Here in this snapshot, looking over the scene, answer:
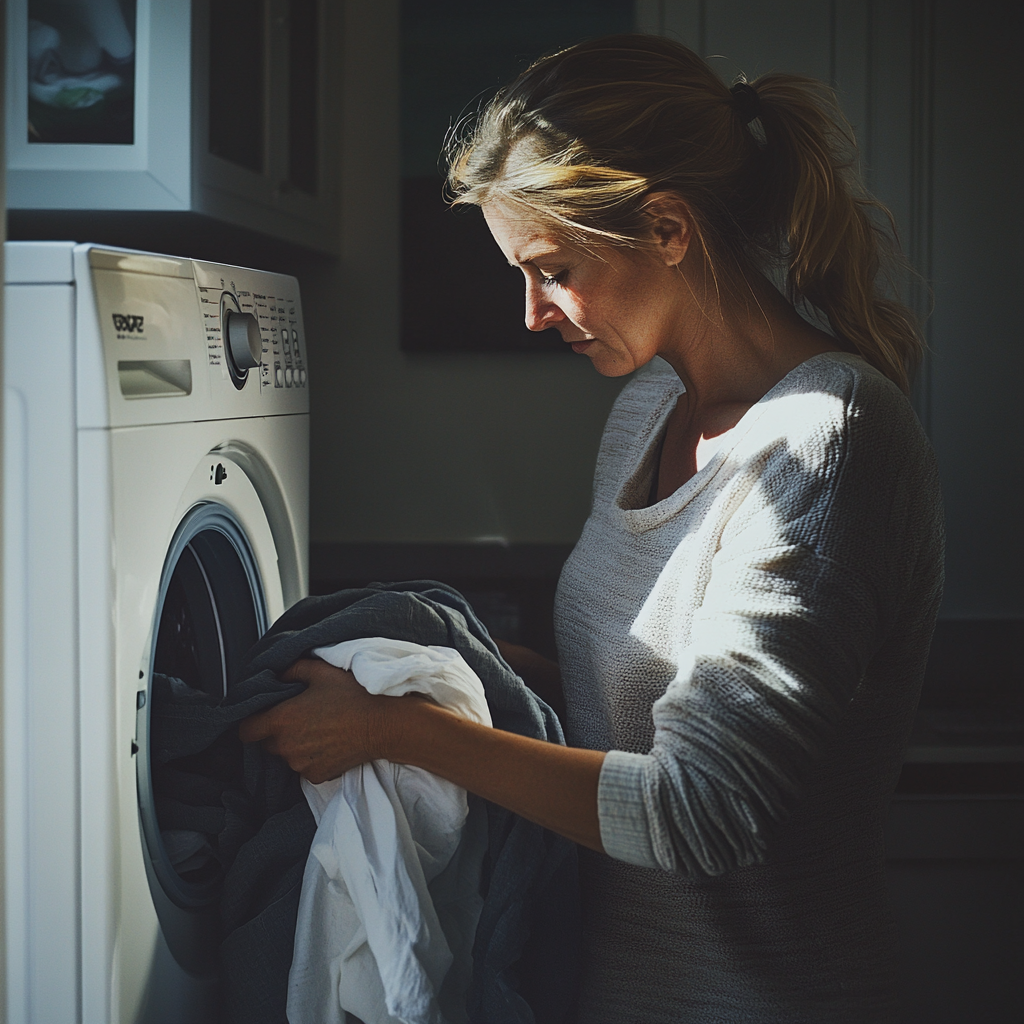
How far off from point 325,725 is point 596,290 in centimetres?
48

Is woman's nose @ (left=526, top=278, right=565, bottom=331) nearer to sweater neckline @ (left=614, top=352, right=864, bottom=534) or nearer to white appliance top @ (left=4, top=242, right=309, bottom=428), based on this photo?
sweater neckline @ (left=614, top=352, right=864, bottom=534)

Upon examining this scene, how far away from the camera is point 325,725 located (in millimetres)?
863

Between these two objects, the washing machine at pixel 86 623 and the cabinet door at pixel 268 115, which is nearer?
the washing machine at pixel 86 623

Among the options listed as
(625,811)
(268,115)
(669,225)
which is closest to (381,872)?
(625,811)

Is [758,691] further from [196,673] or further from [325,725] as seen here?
[196,673]

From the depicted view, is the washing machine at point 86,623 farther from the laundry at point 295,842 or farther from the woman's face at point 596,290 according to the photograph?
the woman's face at point 596,290

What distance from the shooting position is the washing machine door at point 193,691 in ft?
2.90

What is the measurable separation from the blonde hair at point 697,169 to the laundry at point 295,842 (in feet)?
1.36

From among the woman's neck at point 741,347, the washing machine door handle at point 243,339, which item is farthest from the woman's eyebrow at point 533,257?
the washing machine door handle at point 243,339

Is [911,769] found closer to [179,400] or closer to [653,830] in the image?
[653,830]

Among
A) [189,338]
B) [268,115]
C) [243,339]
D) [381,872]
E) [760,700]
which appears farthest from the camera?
[268,115]

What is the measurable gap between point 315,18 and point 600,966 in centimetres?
168

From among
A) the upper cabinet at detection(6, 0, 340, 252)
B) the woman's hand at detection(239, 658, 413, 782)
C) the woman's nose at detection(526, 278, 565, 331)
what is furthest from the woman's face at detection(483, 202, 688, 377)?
the upper cabinet at detection(6, 0, 340, 252)

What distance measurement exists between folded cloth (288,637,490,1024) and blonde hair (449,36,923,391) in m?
0.43
